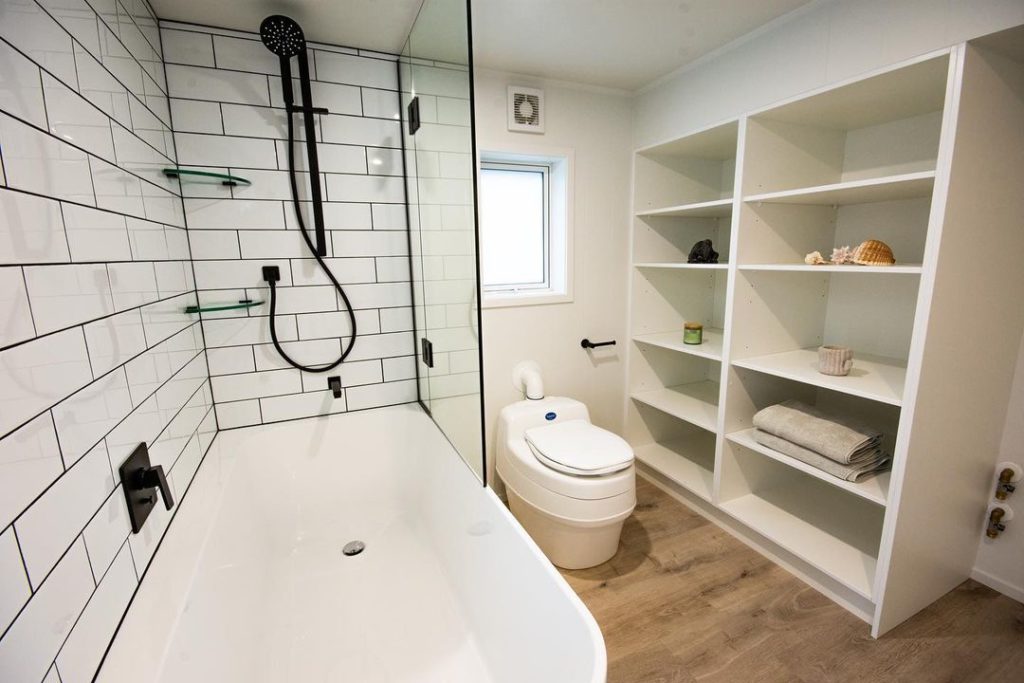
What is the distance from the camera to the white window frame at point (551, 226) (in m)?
2.18

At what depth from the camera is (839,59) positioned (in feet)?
4.74

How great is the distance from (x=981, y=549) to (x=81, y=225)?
297cm

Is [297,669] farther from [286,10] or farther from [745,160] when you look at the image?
[745,160]

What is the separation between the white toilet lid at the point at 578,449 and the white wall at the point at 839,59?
1375 millimetres

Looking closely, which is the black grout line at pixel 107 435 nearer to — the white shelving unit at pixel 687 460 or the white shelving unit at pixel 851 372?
the white shelving unit at pixel 851 372

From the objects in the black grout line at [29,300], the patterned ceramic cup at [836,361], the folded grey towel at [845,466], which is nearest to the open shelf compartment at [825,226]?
the patterned ceramic cup at [836,361]

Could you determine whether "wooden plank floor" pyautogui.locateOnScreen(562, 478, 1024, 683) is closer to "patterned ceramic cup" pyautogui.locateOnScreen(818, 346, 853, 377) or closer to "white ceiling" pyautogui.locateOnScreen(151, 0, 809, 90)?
"patterned ceramic cup" pyautogui.locateOnScreen(818, 346, 853, 377)

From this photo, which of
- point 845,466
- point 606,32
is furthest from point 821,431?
point 606,32

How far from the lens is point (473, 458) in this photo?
1.43 m

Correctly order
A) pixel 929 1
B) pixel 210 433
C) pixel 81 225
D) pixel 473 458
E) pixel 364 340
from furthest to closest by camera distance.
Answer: pixel 364 340 → pixel 210 433 → pixel 473 458 → pixel 929 1 → pixel 81 225

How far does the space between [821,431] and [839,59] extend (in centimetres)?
130

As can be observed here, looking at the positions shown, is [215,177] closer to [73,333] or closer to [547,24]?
[73,333]

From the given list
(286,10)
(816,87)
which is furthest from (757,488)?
(286,10)

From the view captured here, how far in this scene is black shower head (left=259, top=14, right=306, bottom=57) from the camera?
1451mm
